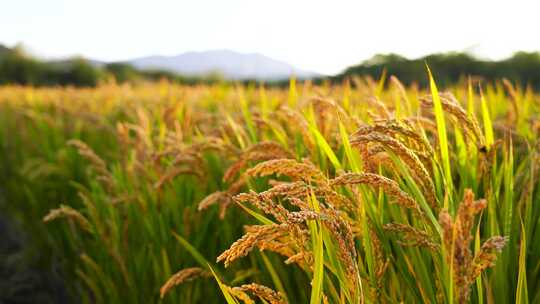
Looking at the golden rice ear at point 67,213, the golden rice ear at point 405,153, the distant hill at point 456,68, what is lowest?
the distant hill at point 456,68

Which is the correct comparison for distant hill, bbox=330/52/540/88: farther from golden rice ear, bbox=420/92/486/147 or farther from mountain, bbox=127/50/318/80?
golden rice ear, bbox=420/92/486/147

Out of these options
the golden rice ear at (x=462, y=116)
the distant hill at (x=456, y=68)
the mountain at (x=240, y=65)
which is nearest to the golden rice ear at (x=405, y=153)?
the golden rice ear at (x=462, y=116)

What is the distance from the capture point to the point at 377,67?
21703mm

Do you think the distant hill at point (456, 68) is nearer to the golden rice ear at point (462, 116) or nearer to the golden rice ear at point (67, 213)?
the golden rice ear at point (67, 213)

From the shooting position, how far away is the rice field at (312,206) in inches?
47.6

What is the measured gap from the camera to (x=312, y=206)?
1.31m

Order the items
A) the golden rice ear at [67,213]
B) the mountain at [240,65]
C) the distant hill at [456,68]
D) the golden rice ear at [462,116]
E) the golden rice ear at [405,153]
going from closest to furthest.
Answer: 1. the golden rice ear at [405,153]
2. the golden rice ear at [462,116]
3. the golden rice ear at [67,213]
4. the mountain at [240,65]
5. the distant hill at [456,68]

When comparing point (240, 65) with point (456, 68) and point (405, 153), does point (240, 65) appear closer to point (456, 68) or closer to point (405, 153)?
point (405, 153)

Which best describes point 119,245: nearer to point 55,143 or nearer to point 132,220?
point 132,220

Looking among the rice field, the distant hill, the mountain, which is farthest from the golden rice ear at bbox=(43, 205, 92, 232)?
the distant hill

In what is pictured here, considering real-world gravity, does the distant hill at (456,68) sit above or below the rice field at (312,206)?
below

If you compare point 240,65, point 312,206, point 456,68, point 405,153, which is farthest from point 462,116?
point 456,68

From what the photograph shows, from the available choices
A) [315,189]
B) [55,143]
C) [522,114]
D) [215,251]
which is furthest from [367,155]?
[55,143]

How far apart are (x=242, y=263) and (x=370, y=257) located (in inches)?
45.2
